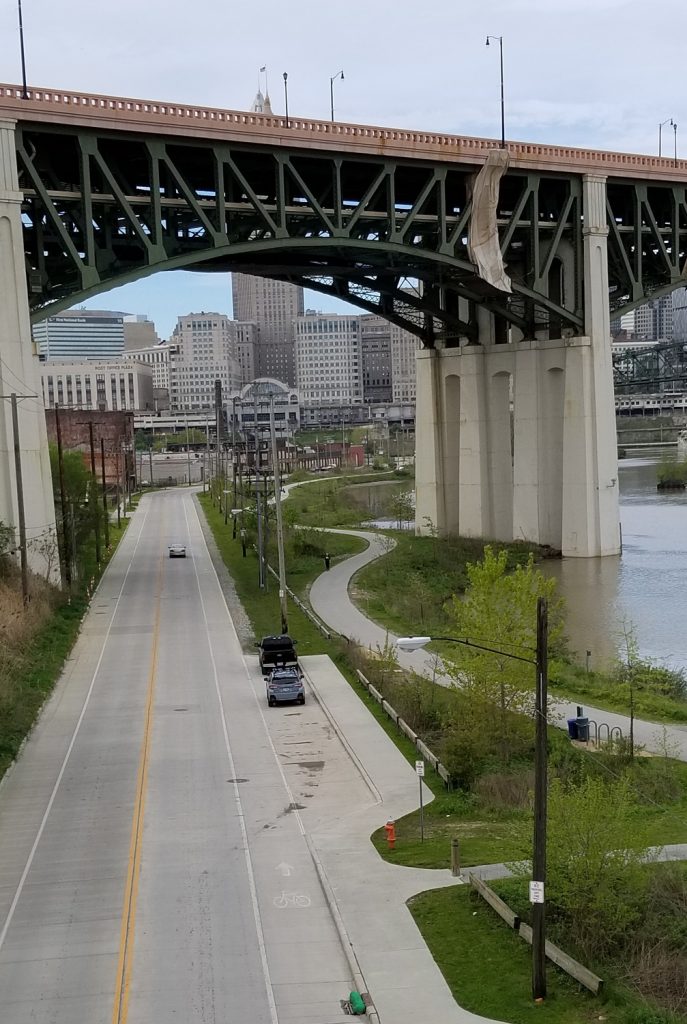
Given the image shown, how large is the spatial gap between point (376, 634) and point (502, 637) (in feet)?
55.9

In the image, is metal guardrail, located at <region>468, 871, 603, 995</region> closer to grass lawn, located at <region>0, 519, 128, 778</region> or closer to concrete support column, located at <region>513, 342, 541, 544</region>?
grass lawn, located at <region>0, 519, 128, 778</region>

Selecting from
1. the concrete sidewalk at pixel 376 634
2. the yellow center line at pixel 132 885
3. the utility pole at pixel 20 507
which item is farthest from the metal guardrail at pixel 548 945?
the utility pole at pixel 20 507

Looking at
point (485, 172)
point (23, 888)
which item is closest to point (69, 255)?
point (485, 172)

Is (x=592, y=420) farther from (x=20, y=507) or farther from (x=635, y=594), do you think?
(x=20, y=507)

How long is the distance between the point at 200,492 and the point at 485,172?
84.0 m

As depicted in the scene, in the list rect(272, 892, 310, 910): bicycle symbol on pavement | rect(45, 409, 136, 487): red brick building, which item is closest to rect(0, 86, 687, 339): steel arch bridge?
rect(272, 892, 310, 910): bicycle symbol on pavement

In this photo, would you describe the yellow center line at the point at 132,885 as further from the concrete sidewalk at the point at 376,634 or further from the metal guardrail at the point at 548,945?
the concrete sidewalk at the point at 376,634

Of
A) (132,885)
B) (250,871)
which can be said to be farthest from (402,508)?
(132,885)

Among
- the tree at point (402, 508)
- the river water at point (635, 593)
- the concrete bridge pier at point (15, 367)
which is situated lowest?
the river water at point (635, 593)

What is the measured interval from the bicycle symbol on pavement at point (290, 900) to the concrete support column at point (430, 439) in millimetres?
52609

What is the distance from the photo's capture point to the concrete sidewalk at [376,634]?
2922 cm

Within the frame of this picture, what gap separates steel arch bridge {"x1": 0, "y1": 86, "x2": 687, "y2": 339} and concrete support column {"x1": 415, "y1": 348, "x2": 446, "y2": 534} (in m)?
1.71

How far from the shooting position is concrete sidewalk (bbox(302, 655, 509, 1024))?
15.6m

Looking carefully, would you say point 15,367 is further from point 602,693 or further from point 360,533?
point 360,533
